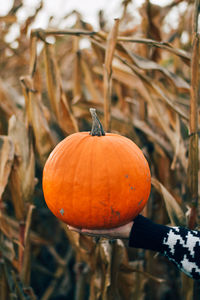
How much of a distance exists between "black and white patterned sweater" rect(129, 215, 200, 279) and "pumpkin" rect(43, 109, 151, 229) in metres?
0.06

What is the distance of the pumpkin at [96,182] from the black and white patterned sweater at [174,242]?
6 centimetres

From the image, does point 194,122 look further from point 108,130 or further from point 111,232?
point 111,232

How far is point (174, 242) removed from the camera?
797mm

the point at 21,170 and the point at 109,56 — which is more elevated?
the point at 109,56

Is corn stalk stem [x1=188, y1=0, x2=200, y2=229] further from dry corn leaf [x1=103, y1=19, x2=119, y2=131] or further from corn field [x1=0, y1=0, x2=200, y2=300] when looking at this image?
dry corn leaf [x1=103, y1=19, x2=119, y2=131]

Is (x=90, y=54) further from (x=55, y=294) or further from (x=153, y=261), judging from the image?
(x=55, y=294)

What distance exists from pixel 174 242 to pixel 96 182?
28 centimetres

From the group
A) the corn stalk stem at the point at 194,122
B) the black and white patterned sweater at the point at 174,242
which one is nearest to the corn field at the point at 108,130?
the corn stalk stem at the point at 194,122

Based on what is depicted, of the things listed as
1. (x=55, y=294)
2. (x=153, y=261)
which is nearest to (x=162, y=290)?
(x=153, y=261)

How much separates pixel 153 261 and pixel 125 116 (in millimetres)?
710

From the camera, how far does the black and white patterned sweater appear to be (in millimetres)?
791

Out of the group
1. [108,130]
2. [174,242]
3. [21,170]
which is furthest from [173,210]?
[21,170]

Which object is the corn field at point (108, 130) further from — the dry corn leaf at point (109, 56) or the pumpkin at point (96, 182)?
the pumpkin at point (96, 182)

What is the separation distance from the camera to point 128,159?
0.78 m
